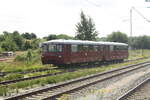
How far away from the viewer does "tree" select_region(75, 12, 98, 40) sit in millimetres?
45281

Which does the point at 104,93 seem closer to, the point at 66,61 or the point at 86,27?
the point at 66,61

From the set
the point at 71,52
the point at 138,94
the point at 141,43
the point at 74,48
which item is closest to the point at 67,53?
the point at 71,52

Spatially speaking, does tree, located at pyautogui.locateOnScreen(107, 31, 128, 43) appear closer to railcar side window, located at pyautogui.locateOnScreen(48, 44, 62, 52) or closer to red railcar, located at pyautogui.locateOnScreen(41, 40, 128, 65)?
red railcar, located at pyautogui.locateOnScreen(41, 40, 128, 65)

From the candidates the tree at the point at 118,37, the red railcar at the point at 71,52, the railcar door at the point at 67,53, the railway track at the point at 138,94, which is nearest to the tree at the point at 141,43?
the tree at the point at 118,37

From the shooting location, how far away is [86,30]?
45.7 m

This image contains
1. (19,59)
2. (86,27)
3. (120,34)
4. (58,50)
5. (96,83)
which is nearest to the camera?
(96,83)

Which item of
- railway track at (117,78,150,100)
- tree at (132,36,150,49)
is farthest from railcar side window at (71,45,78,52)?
tree at (132,36,150,49)

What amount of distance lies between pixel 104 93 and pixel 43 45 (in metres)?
13.3

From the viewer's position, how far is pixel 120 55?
3291cm

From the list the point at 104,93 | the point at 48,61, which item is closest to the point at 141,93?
the point at 104,93

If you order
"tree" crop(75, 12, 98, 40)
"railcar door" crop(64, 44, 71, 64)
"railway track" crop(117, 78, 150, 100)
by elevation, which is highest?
"tree" crop(75, 12, 98, 40)

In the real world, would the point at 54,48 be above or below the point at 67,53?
above

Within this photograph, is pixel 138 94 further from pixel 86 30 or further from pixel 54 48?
pixel 86 30

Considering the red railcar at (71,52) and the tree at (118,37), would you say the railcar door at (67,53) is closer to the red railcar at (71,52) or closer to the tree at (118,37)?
the red railcar at (71,52)
